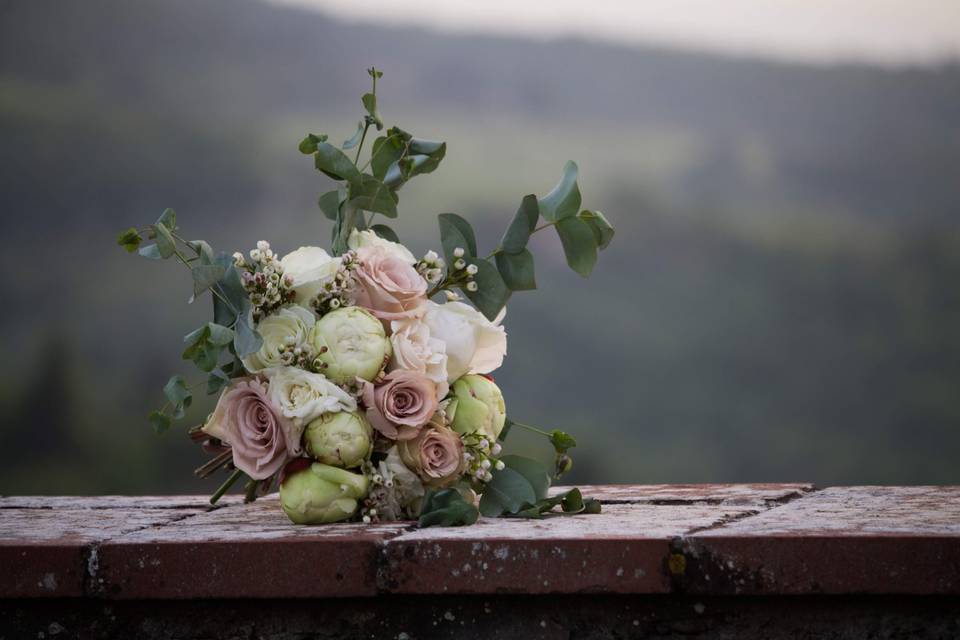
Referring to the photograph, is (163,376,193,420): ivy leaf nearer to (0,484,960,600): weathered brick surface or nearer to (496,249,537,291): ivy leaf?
(0,484,960,600): weathered brick surface

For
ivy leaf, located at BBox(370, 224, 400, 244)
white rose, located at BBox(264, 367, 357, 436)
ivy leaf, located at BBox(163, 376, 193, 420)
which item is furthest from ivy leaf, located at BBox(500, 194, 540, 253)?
ivy leaf, located at BBox(163, 376, 193, 420)

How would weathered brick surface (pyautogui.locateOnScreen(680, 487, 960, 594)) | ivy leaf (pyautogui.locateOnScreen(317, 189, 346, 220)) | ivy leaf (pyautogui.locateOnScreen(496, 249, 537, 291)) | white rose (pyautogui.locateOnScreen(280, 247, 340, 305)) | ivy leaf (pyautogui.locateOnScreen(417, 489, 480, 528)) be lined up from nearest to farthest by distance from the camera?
weathered brick surface (pyautogui.locateOnScreen(680, 487, 960, 594)) → ivy leaf (pyautogui.locateOnScreen(417, 489, 480, 528)) → white rose (pyautogui.locateOnScreen(280, 247, 340, 305)) → ivy leaf (pyautogui.locateOnScreen(496, 249, 537, 291)) → ivy leaf (pyautogui.locateOnScreen(317, 189, 346, 220))

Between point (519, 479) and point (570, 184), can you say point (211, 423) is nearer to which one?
point (519, 479)

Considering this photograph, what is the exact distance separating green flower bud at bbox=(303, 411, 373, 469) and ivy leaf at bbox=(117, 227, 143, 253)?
333 millimetres

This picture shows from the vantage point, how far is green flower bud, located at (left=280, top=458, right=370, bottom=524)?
1.44 metres

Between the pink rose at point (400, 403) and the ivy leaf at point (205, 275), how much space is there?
0.22 metres

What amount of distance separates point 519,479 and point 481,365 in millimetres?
178

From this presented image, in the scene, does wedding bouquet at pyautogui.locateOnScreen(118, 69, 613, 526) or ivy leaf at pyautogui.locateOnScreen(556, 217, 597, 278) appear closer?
wedding bouquet at pyautogui.locateOnScreen(118, 69, 613, 526)

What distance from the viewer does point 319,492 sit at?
4.70ft

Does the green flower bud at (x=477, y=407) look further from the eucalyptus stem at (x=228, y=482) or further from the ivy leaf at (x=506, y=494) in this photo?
the eucalyptus stem at (x=228, y=482)

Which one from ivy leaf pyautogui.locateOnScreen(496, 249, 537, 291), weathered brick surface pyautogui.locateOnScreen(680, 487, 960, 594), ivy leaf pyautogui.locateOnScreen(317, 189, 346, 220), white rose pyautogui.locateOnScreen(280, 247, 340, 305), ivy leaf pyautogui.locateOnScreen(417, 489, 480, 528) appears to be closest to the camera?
weathered brick surface pyautogui.locateOnScreen(680, 487, 960, 594)

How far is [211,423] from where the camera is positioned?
4.84ft

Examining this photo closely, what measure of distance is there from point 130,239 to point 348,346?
0.32 m

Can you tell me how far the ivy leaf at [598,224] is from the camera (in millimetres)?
1619
